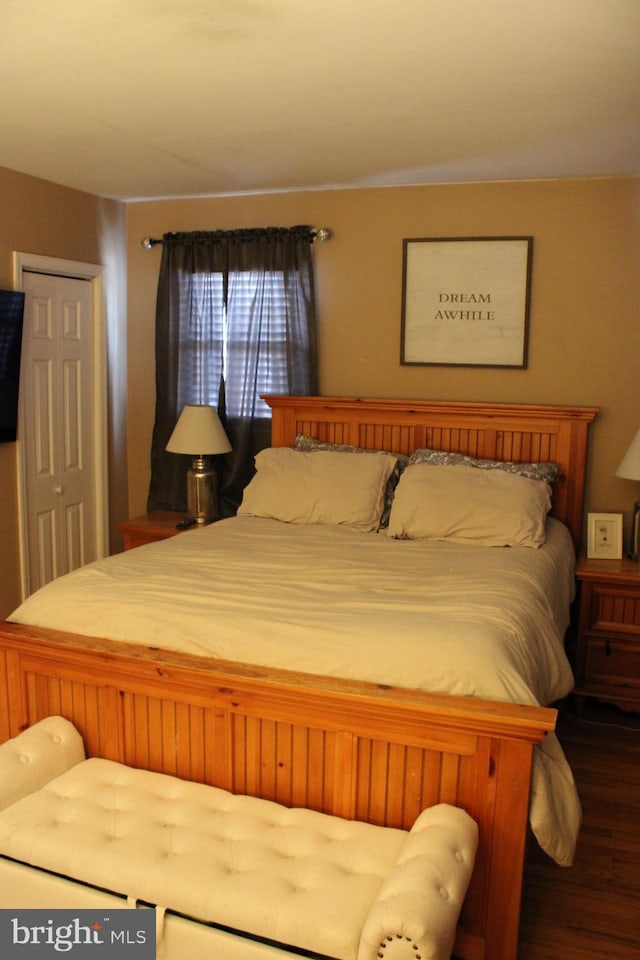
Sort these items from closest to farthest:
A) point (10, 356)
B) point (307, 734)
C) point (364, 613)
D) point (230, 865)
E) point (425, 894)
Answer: point (425, 894) → point (230, 865) → point (307, 734) → point (364, 613) → point (10, 356)

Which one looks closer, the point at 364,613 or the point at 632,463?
the point at 364,613

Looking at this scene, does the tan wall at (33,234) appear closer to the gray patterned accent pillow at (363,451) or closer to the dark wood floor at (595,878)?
the gray patterned accent pillow at (363,451)

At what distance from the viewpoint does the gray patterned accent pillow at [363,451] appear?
3.79 metres

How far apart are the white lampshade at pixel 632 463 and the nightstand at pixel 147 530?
7.21 feet

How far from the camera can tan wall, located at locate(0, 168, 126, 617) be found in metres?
3.94

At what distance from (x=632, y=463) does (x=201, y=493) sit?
218 centimetres

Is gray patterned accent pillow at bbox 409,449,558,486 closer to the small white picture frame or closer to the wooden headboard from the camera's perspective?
the wooden headboard

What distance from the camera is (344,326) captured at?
4379mm

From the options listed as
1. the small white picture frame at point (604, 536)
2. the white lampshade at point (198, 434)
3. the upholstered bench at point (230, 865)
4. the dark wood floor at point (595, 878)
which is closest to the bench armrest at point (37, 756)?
the upholstered bench at point (230, 865)

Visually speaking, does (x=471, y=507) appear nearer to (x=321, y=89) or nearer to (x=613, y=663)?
(x=613, y=663)

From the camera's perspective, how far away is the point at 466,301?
4.13 meters

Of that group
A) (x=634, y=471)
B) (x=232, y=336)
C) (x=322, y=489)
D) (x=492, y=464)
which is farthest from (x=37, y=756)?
(x=232, y=336)

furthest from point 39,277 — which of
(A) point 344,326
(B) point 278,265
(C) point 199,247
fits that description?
(A) point 344,326

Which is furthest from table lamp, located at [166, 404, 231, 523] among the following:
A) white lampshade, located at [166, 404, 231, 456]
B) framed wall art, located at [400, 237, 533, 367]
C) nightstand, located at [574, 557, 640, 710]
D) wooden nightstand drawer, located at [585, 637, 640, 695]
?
wooden nightstand drawer, located at [585, 637, 640, 695]
